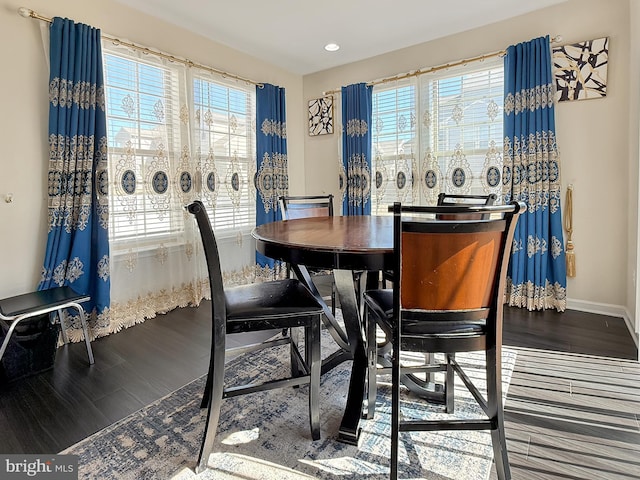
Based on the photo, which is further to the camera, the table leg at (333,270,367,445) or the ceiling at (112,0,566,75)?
the ceiling at (112,0,566,75)

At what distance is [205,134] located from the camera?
3.64 m

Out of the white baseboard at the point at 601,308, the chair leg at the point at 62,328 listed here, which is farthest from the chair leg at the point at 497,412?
the chair leg at the point at 62,328

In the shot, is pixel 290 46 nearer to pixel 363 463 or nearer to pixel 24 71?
pixel 24 71

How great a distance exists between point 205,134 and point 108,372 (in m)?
2.32

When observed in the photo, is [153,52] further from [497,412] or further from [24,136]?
[497,412]

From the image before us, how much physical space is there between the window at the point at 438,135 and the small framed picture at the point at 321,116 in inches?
25.4

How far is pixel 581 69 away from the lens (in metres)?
3.00

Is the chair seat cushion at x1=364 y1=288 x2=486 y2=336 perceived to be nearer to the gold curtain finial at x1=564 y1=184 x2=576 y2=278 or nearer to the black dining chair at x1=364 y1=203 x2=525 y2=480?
the black dining chair at x1=364 y1=203 x2=525 y2=480

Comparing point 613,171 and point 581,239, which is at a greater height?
point 613,171

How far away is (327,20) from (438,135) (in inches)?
59.6

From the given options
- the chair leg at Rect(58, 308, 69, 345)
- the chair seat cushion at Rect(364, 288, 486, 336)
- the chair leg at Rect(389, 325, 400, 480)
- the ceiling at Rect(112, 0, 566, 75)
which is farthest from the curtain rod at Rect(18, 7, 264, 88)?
the chair leg at Rect(389, 325, 400, 480)

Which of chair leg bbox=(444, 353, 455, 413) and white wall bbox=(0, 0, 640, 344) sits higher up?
white wall bbox=(0, 0, 640, 344)

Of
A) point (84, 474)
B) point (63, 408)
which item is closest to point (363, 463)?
point (84, 474)

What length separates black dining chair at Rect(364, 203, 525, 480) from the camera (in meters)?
1.21
